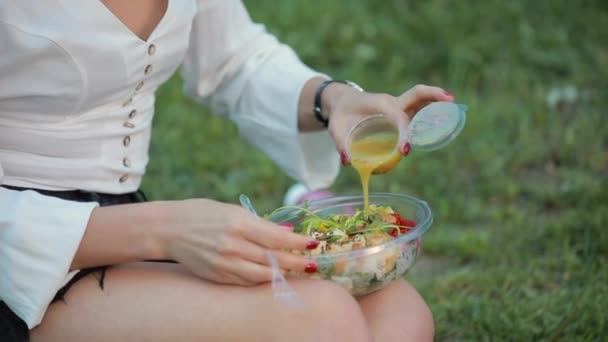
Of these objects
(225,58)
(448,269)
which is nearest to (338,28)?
(448,269)

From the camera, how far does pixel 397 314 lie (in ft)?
4.75

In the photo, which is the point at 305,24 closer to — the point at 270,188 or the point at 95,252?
the point at 270,188

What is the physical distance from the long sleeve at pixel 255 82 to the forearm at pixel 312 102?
11 mm

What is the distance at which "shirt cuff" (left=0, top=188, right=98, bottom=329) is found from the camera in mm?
1298

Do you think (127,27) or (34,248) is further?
(127,27)

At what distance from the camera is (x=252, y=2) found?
3.84 metres

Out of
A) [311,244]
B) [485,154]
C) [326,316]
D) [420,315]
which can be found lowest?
[485,154]

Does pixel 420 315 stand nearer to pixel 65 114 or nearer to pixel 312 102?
pixel 312 102

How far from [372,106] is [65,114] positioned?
475 millimetres

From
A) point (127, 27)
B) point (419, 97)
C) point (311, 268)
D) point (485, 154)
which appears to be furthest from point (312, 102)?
point (485, 154)

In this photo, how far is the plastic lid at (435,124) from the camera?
1499 mm

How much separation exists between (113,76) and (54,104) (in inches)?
3.8

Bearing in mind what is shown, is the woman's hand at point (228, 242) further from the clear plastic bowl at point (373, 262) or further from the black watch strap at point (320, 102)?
the black watch strap at point (320, 102)

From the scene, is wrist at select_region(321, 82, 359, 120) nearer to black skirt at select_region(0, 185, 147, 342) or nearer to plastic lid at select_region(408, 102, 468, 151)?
plastic lid at select_region(408, 102, 468, 151)
